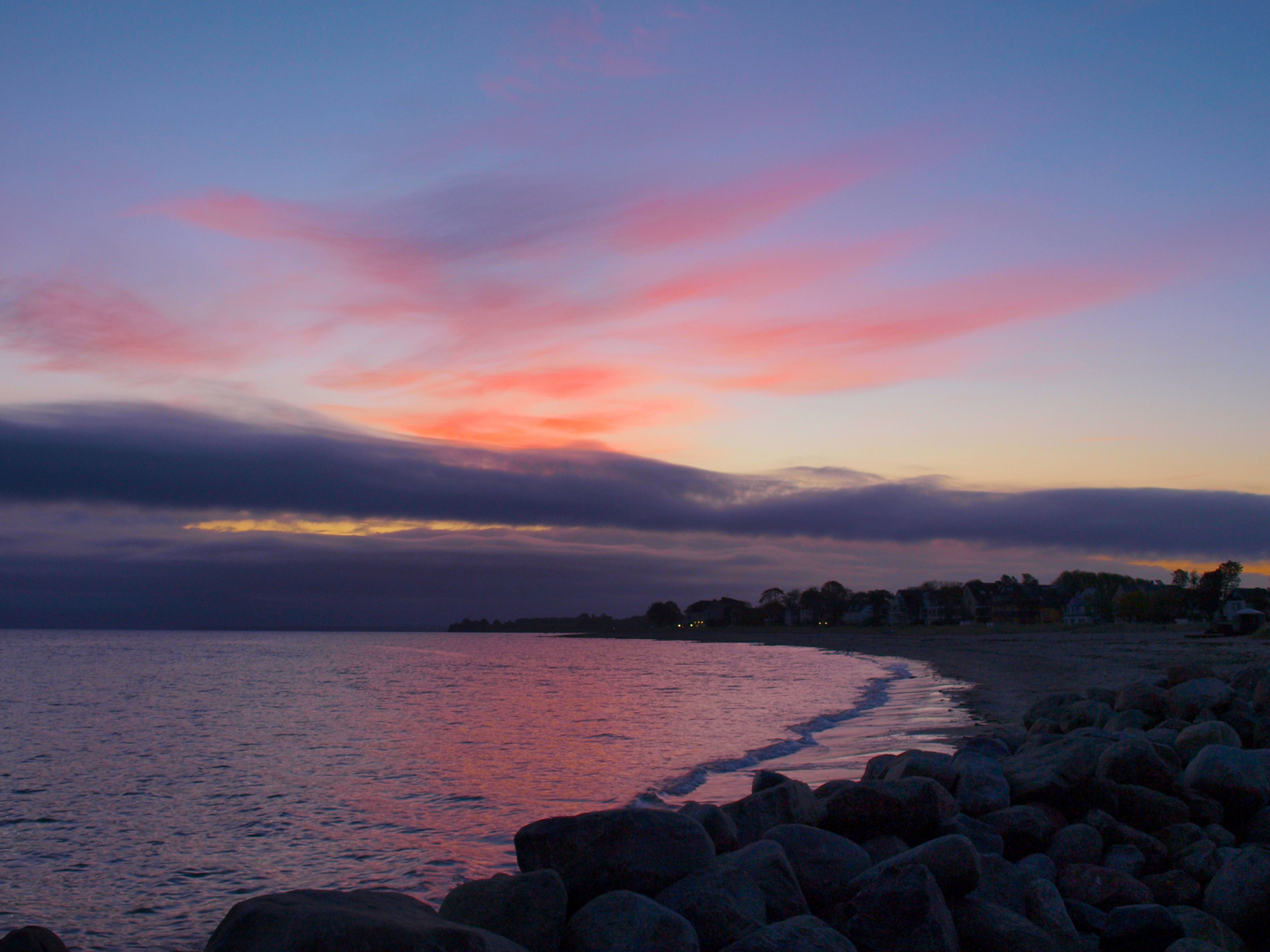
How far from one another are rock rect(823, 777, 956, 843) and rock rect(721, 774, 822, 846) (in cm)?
18

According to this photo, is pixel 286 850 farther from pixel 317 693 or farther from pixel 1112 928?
pixel 317 693

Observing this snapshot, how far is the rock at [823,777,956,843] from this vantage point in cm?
780

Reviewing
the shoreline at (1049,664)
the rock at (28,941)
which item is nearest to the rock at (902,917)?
the rock at (28,941)

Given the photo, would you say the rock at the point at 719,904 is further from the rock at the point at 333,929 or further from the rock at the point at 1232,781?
the rock at the point at 1232,781

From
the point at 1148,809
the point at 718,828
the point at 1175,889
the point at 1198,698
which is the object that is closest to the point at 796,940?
the point at 718,828

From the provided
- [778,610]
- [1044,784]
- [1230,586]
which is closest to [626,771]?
[1044,784]

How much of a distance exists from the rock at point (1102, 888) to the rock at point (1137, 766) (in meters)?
2.01

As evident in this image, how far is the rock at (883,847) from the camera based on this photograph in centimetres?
749

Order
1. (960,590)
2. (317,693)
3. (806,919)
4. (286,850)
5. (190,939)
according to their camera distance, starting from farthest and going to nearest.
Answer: (960,590) → (317,693) → (286,850) → (190,939) → (806,919)

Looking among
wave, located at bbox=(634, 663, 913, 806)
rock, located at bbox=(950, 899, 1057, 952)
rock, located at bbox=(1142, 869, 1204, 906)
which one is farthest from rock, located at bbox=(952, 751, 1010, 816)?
wave, located at bbox=(634, 663, 913, 806)

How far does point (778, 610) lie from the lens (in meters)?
188

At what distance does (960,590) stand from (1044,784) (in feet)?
460

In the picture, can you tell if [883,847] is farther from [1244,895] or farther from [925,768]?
[1244,895]

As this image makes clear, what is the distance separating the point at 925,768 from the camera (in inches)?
362
